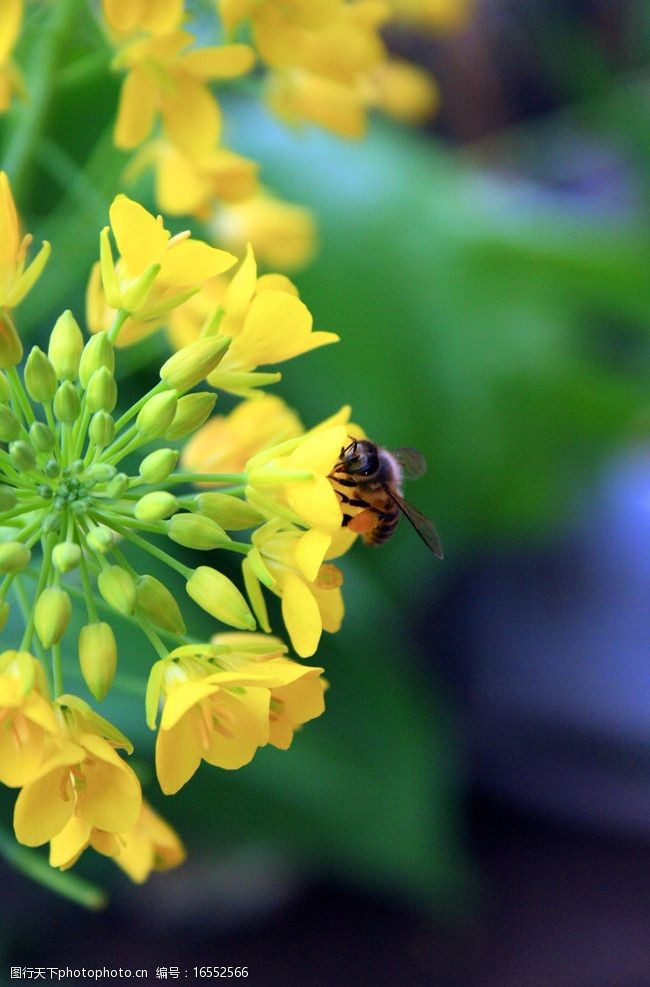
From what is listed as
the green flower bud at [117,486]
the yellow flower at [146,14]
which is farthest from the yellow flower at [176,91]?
the green flower bud at [117,486]

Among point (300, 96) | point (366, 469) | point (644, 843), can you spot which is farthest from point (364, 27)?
point (644, 843)

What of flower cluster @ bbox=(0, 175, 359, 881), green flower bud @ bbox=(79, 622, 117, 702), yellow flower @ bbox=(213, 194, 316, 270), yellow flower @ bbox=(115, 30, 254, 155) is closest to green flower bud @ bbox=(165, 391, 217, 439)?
flower cluster @ bbox=(0, 175, 359, 881)

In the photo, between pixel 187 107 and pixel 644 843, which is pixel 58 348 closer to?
pixel 187 107

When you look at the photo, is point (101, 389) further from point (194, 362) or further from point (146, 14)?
point (146, 14)

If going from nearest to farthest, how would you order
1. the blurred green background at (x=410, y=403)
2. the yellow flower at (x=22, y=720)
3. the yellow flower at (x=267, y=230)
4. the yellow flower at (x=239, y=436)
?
the yellow flower at (x=22, y=720) → the yellow flower at (x=239, y=436) → the yellow flower at (x=267, y=230) → the blurred green background at (x=410, y=403)

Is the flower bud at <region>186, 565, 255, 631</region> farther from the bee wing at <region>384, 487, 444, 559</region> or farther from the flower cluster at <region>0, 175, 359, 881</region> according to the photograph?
the bee wing at <region>384, 487, 444, 559</region>

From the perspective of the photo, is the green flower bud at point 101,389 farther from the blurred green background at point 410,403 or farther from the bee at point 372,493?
the blurred green background at point 410,403
